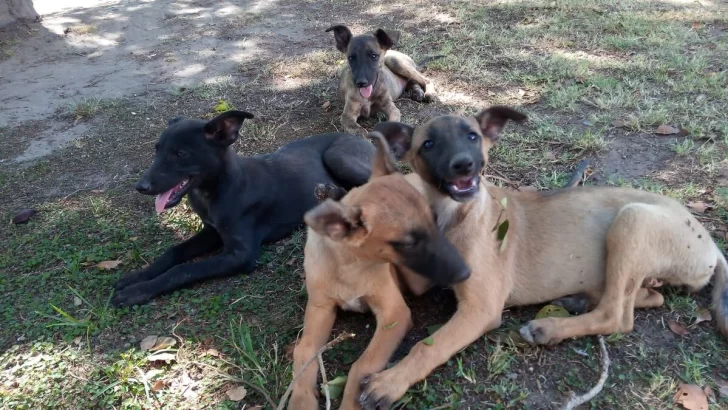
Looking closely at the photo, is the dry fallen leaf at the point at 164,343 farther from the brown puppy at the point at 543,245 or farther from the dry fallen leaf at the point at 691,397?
the dry fallen leaf at the point at 691,397

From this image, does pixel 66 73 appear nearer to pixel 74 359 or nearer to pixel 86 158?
pixel 86 158

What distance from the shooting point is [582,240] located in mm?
3596

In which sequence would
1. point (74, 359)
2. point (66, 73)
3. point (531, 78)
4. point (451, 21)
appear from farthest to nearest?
1. point (451, 21)
2. point (66, 73)
3. point (531, 78)
4. point (74, 359)

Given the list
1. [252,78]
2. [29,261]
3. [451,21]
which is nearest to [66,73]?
[252,78]

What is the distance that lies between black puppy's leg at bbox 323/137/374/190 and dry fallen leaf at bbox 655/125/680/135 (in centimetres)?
286

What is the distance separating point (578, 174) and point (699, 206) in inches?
37.0

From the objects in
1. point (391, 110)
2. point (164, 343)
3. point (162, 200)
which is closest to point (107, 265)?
point (162, 200)

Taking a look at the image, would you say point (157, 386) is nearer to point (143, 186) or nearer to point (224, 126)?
point (143, 186)

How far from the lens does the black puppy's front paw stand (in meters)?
3.85

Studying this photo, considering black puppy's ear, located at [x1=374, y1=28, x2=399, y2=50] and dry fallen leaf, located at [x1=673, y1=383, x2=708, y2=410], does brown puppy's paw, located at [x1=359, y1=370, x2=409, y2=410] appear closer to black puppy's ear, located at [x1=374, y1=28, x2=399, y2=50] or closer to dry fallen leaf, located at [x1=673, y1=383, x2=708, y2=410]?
dry fallen leaf, located at [x1=673, y1=383, x2=708, y2=410]

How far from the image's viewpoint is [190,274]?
4.00 meters

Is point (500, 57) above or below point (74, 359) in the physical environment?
above

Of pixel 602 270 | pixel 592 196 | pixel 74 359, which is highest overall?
pixel 592 196

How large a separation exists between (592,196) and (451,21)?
636 centimetres
